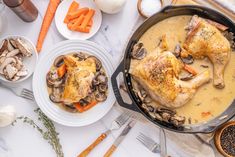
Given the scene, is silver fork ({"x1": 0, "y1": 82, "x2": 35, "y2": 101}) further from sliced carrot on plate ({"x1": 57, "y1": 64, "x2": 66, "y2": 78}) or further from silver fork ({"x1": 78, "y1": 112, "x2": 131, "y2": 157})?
silver fork ({"x1": 78, "y1": 112, "x2": 131, "y2": 157})

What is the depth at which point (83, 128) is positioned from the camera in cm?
254

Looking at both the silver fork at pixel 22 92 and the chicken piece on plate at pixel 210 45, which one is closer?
the chicken piece on plate at pixel 210 45

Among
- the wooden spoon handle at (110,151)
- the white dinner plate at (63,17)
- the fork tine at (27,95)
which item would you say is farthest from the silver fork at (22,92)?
the wooden spoon handle at (110,151)

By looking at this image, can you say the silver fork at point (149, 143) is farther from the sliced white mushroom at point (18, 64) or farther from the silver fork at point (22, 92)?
the sliced white mushroom at point (18, 64)

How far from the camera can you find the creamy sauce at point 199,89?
2.33 meters

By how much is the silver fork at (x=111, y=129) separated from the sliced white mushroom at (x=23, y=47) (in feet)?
1.78

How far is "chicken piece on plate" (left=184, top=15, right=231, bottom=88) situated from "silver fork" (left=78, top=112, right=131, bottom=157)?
0.47m

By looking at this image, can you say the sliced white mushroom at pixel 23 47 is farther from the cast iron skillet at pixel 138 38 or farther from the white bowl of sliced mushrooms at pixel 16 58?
the cast iron skillet at pixel 138 38

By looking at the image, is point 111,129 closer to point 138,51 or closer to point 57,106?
point 57,106

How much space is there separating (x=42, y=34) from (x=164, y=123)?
0.77 meters

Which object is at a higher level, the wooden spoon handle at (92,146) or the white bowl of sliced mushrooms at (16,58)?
the white bowl of sliced mushrooms at (16,58)

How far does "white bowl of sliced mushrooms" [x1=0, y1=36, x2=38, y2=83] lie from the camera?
8.13 ft

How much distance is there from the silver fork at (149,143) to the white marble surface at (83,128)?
0.02 metres

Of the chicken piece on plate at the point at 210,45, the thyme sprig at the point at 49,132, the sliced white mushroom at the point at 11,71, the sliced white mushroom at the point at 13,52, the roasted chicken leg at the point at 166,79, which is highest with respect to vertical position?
the chicken piece on plate at the point at 210,45
